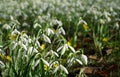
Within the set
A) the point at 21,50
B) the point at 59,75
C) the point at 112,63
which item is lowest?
the point at 112,63

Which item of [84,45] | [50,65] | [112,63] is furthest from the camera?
[84,45]

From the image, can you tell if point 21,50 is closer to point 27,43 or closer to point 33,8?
point 27,43

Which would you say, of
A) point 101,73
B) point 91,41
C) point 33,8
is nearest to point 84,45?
point 91,41

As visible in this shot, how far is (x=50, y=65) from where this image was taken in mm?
2865

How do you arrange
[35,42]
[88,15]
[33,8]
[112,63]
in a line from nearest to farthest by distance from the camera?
[35,42] < [112,63] < [88,15] < [33,8]

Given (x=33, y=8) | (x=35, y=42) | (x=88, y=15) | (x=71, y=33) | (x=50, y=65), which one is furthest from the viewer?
(x=33, y=8)

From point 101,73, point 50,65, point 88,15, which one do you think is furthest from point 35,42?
point 88,15

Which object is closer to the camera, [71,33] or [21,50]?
[21,50]

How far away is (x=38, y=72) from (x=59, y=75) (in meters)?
0.17

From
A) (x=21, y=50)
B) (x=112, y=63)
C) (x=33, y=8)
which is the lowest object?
(x=33, y=8)

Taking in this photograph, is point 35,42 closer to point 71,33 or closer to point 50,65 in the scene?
point 50,65

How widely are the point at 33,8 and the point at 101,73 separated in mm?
4602

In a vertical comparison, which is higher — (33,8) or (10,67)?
(10,67)

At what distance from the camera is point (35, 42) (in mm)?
3049
